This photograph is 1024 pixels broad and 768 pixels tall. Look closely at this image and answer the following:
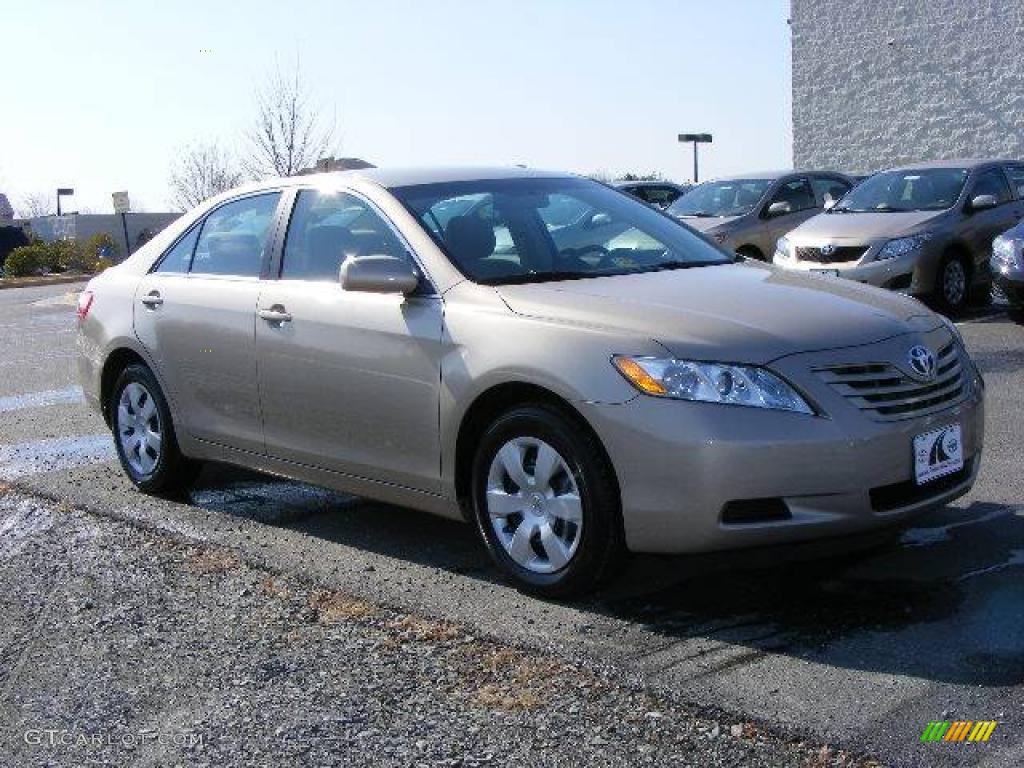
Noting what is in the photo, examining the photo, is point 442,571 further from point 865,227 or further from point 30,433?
point 865,227

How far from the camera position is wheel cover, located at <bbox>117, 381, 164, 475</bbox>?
7.12 meters

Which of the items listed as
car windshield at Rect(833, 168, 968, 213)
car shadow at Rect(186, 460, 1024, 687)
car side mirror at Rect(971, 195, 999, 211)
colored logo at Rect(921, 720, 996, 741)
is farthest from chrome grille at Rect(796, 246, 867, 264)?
colored logo at Rect(921, 720, 996, 741)

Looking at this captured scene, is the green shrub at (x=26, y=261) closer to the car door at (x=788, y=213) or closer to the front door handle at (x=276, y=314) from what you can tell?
the car door at (x=788, y=213)

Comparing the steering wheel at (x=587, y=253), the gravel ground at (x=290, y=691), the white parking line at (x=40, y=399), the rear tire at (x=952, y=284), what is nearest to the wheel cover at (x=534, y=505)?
the gravel ground at (x=290, y=691)

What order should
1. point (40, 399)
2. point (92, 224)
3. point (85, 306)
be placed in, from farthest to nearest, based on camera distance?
1. point (92, 224)
2. point (40, 399)
3. point (85, 306)

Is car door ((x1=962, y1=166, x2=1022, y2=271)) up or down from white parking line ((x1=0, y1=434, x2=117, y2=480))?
up

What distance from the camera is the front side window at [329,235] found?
5902 millimetres

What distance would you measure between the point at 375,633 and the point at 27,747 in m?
1.25

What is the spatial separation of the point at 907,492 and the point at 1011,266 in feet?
26.1

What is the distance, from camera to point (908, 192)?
14891 millimetres

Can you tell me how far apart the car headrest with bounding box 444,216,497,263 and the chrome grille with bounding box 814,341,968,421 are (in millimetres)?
1584

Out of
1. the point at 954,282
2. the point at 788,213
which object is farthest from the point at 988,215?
the point at 788,213

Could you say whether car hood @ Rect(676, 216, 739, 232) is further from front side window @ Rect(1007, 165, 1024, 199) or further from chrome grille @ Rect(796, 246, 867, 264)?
front side window @ Rect(1007, 165, 1024, 199)

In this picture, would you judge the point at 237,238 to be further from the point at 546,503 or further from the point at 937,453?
the point at 937,453
